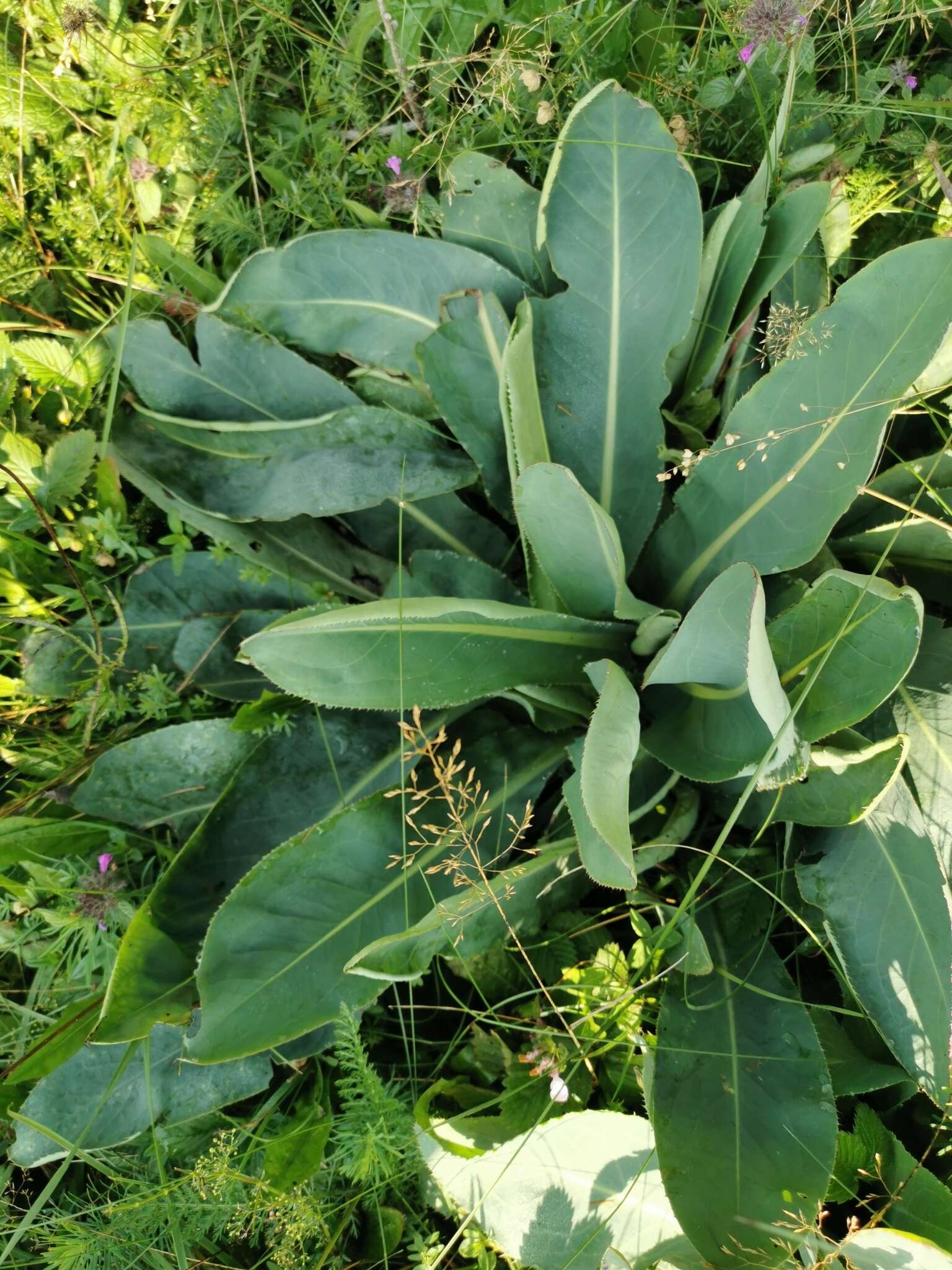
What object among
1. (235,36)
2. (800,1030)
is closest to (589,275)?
(235,36)

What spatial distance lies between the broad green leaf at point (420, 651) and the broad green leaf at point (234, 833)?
0.26 m

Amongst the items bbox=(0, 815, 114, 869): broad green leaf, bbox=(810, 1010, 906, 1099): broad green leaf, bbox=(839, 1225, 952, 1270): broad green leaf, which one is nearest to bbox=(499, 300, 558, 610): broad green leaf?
bbox=(810, 1010, 906, 1099): broad green leaf

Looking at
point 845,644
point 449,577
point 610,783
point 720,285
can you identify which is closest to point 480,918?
point 610,783

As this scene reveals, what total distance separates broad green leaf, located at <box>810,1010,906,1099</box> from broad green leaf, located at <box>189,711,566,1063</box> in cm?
63

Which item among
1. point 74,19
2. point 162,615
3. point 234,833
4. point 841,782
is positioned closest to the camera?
point 841,782

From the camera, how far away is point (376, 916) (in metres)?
1.49

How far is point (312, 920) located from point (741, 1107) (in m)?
0.71

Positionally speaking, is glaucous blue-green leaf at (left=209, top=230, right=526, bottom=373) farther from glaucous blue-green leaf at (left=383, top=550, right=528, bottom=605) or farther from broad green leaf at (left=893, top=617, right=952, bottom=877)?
broad green leaf at (left=893, top=617, right=952, bottom=877)

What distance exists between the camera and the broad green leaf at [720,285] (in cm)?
156

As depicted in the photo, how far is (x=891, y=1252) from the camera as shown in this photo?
1340 millimetres

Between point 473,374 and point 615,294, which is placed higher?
Answer: point 615,294

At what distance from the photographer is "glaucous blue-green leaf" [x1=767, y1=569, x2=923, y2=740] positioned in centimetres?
117

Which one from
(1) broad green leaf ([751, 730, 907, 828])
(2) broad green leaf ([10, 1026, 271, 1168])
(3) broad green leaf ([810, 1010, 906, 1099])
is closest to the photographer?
(1) broad green leaf ([751, 730, 907, 828])

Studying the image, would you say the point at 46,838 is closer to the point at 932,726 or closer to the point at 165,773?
the point at 165,773
